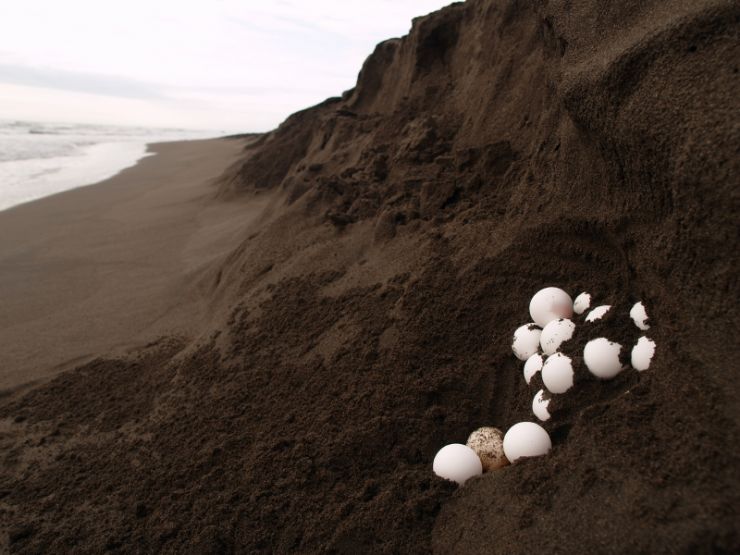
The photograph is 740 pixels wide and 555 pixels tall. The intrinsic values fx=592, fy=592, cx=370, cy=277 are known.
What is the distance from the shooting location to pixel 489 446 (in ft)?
8.88

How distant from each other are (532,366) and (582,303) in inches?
17.8

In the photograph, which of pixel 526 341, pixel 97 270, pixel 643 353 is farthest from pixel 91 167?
pixel 643 353

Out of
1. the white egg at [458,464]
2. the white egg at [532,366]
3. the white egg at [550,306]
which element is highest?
the white egg at [550,306]

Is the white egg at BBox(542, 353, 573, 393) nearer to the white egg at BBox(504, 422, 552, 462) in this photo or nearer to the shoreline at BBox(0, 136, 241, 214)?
the white egg at BBox(504, 422, 552, 462)

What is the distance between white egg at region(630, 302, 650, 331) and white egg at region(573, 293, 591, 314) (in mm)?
333

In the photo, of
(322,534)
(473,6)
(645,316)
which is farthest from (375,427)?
(473,6)

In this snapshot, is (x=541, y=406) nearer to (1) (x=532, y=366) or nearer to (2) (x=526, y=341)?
(1) (x=532, y=366)

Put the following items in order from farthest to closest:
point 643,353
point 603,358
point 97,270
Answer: point 97,270
point 603,358
point 643,353

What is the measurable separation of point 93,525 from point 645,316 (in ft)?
9.24

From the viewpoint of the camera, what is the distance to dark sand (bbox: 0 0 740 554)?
2.08 metres

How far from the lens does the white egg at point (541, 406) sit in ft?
8.75

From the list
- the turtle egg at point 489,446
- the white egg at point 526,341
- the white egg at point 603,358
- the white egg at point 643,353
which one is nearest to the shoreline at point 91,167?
the white egg at point 526,341

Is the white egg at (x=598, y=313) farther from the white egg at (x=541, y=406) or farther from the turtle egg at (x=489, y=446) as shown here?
the turtle egg at (x=489, y=446)

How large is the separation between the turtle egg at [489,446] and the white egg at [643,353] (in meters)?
0.69
